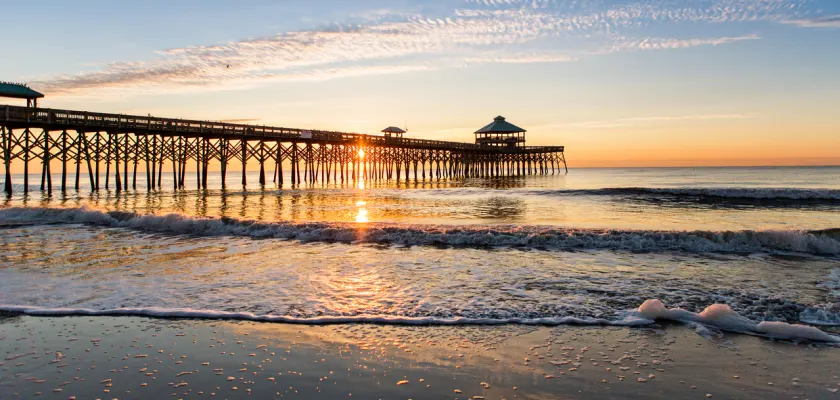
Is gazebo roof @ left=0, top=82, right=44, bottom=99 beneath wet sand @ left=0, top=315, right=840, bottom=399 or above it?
above

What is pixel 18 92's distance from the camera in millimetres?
34938

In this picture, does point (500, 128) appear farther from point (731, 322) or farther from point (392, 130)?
point (731, 322)

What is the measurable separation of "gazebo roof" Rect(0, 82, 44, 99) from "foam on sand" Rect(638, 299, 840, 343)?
42.8m


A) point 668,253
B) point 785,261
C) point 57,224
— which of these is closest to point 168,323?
point 668,253

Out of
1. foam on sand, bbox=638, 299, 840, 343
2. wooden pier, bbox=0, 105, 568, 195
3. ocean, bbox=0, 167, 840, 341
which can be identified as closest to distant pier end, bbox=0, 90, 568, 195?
wooden pier, bbox=0, 105, 568, 195

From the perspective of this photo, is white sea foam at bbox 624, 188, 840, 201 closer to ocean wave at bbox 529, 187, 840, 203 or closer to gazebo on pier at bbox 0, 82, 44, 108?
ocean wave at bbox 529, 187, 840, 203

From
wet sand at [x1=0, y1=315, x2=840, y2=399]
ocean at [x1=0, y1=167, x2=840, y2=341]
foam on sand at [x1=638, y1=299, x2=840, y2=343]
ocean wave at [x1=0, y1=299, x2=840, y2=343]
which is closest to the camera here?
wet sand at [x1=0, y1=315, x2=840, y2=399]

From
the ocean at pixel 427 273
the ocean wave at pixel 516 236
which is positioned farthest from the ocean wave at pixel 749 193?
the ocean wave at pixel 516 236

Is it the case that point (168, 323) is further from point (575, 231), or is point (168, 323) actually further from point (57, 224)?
point (57, 224)

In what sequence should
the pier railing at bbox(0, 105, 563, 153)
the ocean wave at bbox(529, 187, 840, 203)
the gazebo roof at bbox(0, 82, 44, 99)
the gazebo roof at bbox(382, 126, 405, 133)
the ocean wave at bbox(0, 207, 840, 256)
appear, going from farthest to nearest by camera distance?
1. the gazebo roof at bbox(382, 126, 405, 133)
2. the gazebo roof at bbox(0, 82, 44, 99)
3. the pier railing at bbox(0, 105, 563, 153)
4. the ocean wave at bbox(529, 187, 840, 203)
5. the ocean wave at bbox(0, 207, 840, 256)

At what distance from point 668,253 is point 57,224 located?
56.9ft

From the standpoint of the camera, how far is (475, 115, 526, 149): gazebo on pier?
71312 mm

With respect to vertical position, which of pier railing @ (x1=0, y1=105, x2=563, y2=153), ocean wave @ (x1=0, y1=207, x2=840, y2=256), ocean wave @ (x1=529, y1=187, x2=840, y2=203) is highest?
pier railing @ (x1=0, y1=105, x2=563, y2=153)

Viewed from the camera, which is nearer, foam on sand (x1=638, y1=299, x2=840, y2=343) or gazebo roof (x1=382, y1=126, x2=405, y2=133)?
foam on sand (x1=638, y1=299, x2=840, y2=343)
